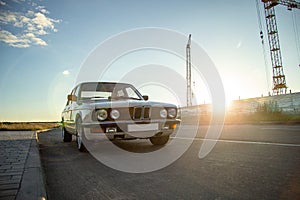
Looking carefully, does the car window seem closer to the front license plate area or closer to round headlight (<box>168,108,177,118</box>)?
round headlight (<box>168,108,177,118</box>)

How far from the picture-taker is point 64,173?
3002 millimetres

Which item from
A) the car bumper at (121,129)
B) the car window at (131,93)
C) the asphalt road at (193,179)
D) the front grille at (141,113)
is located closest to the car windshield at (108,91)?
the car window at (131,93)

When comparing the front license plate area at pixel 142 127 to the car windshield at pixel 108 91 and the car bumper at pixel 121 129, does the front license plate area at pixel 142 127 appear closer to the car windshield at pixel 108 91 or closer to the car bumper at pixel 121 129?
the car bumper at pixel 121 129

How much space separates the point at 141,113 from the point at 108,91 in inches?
78.5

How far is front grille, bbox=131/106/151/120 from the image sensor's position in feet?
14.3

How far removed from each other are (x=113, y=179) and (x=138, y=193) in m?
0.62

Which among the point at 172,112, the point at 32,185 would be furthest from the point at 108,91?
the point at 32,185

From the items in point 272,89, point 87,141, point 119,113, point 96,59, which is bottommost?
point 87,141

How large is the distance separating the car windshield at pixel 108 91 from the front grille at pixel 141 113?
140 cm

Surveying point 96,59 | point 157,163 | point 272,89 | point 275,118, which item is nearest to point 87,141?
point 157,163

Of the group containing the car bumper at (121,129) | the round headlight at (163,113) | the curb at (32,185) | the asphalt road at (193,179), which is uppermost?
the round headlight at (163,113)

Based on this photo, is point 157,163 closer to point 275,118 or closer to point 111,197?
point 111,197

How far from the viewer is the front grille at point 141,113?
4346mm

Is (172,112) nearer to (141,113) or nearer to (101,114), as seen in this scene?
(141,113)
